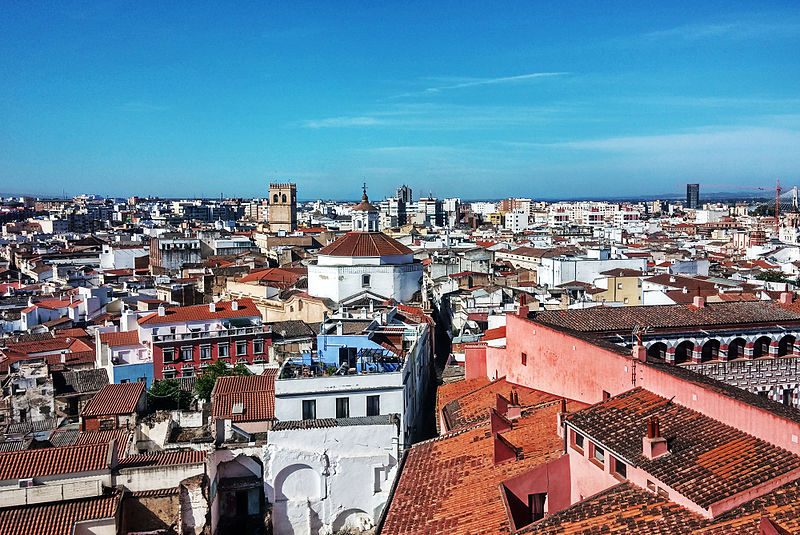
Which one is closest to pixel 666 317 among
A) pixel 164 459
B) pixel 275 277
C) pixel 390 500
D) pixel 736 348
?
pixel 736 348

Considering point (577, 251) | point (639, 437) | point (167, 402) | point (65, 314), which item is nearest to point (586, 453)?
point (639, 437)

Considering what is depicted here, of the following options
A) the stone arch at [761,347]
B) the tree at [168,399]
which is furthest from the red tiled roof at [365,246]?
the stone arch at [761,347]

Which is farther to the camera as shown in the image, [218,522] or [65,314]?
[65,314]

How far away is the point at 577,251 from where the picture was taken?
61.0 meters

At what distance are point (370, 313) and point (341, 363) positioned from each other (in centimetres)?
1011

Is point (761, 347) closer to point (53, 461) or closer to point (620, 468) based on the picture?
point (620, 468)

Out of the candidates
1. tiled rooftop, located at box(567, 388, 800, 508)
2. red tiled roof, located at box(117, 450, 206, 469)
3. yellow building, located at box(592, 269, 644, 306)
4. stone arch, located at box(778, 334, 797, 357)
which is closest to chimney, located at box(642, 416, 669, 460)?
tiled rooftop, located at box(567, 388, 800, 508)

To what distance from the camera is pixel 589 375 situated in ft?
46.2

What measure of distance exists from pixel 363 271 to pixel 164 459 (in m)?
22.3

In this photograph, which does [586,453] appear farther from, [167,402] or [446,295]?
[446,295]

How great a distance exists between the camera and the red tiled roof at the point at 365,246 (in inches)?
1576

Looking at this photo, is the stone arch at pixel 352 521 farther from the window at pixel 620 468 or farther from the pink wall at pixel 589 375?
the window at pixel 620 468

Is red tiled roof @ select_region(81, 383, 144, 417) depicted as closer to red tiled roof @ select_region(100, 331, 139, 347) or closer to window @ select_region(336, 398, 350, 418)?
red tiled roof @ select_region(100, 331, 139, 347)

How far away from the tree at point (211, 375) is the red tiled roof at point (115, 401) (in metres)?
1.92
